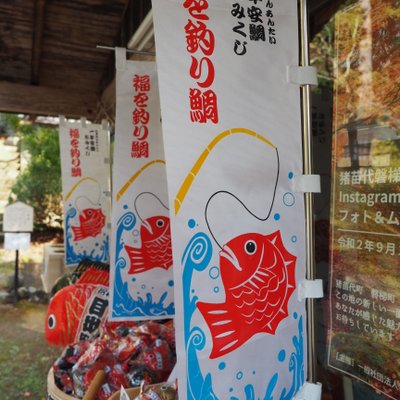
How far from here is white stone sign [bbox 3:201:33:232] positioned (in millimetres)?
7508

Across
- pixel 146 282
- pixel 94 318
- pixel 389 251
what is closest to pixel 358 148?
pixel 389 251

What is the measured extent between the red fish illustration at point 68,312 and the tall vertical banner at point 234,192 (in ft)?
5.90

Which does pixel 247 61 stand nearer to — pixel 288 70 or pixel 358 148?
pixel 288 70

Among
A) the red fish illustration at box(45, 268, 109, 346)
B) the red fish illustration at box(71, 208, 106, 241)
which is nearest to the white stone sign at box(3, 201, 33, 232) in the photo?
the red fish illustration at box(71, 208, 106, 241)

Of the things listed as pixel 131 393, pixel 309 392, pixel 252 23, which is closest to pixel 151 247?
pixel 131 393

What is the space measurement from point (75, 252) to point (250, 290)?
11.1 ft

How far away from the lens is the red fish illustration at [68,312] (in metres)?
3.03

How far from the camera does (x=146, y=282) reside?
103 inches

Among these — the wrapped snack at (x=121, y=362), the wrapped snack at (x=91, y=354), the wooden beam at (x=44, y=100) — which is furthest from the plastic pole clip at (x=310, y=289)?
the wooden beam at (x=44, y=100)

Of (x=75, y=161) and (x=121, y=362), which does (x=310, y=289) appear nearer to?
(x=121, y=362)

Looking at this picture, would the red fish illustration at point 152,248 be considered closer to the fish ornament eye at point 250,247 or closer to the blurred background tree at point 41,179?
the fish ornament eye at point 250,247

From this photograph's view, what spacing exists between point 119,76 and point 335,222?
1.52 meters

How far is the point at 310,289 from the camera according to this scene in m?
1.52

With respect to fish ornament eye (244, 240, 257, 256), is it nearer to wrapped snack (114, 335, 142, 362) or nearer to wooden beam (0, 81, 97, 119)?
→ wrapped snack (114, 335, 142, 362)
